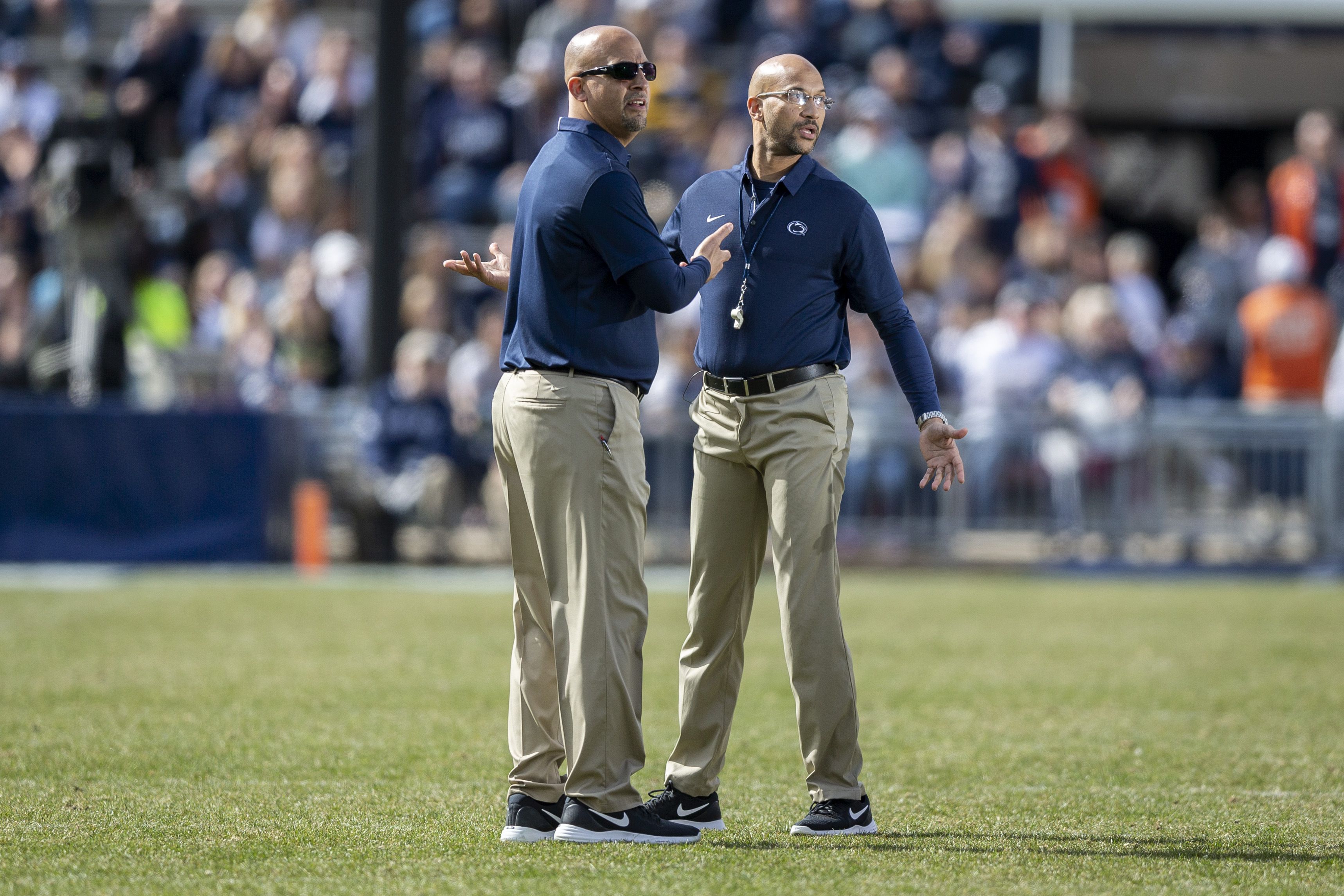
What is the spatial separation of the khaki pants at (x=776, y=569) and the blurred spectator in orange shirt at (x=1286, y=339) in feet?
35.9

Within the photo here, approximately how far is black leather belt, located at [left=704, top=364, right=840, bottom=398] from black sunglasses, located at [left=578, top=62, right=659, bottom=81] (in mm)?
1022

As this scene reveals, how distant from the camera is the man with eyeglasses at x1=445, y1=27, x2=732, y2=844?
209 inches

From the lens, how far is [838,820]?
5.55 m

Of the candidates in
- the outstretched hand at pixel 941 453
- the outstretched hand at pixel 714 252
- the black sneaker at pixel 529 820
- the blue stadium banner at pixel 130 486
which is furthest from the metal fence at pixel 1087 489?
the outstretched hand at pixel 714 252

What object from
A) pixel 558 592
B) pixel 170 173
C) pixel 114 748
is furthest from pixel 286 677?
pixel 170 173

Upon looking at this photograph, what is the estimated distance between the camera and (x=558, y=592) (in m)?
5.41

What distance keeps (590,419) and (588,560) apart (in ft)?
1.40

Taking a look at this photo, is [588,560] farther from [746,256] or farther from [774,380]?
[746,256]

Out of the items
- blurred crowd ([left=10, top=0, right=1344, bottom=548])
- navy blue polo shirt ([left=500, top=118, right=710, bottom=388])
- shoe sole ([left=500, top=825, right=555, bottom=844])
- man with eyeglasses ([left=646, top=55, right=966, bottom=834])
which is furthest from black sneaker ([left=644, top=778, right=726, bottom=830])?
blurred crowd ([left=10, top=0, right=1344, bottom=548])

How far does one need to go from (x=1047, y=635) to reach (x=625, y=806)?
18.8 ft

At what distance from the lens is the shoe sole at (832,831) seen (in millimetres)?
5516

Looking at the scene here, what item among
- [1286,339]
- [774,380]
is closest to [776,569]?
[774,380]

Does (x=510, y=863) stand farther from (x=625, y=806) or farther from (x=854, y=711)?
(x=854, y=711)

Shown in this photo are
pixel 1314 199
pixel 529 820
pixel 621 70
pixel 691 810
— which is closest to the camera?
pixel 621 70
